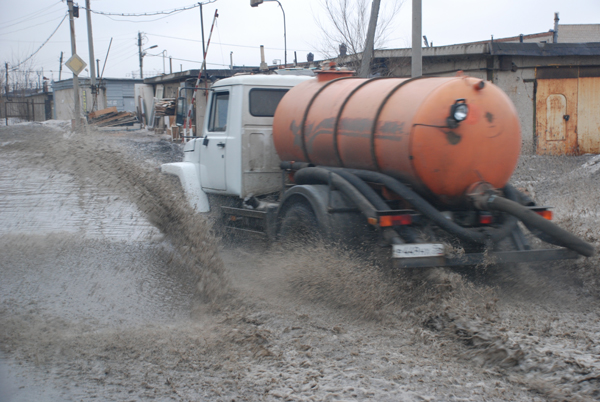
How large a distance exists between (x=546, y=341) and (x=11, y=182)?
11.9 metres

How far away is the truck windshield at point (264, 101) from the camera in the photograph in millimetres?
6945

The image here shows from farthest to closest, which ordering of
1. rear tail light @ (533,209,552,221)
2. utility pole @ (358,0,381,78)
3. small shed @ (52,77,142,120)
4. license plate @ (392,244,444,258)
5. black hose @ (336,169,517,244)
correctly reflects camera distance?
small shed @ (52,77,142,120), utility pole @ (358,0,381,78), rear tail light @ (533,209,552,221), black hose @ (336,169,517,244), license plate @ (392,244,444,258)

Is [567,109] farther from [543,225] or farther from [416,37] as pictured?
[543,225]

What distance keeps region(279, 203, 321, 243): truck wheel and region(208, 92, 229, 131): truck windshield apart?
2.00m

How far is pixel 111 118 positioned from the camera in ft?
110

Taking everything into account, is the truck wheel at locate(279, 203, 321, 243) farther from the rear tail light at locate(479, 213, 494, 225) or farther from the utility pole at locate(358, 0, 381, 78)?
the utility pole at locate(358, 0, 381, 78)

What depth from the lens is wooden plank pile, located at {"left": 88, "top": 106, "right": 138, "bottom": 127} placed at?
3222cm

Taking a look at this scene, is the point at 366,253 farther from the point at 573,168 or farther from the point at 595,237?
the point at 573,168

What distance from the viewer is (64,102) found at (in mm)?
47219

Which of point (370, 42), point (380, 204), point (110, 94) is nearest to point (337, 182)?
point (380, 204)

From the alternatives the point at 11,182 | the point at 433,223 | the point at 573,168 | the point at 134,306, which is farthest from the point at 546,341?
the point at 11,182

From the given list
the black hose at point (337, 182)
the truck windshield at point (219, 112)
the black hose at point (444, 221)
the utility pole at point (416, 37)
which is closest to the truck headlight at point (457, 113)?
the black hose at point (444, 221)

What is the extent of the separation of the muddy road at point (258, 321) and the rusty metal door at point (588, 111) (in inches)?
449

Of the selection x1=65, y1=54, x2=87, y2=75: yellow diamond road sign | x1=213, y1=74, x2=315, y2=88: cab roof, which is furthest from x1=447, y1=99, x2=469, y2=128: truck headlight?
x1=65, y1=54, x2=87, y2=75: yellow diamond road sign
